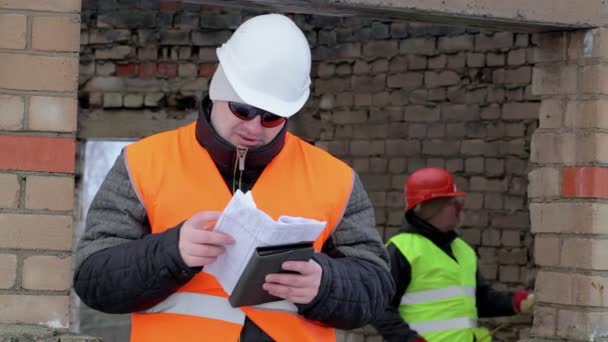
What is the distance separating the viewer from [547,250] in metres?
5.37

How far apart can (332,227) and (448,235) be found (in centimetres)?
337

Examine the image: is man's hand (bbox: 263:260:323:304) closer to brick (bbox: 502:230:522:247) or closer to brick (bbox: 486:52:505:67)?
brick (bbox: 502:230:522:247)

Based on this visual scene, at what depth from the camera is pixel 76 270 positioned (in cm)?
310

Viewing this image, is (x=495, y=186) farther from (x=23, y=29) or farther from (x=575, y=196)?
(x=23, y=29)

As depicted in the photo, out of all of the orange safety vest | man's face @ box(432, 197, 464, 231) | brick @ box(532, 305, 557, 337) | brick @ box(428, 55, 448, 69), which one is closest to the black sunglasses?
the orange safety vest

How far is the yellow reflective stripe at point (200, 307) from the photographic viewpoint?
316cm

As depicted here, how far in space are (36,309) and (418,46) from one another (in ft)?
14.3

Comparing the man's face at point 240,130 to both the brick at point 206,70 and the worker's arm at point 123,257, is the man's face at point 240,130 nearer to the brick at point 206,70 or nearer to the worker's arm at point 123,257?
the worker's arm at point 123,257

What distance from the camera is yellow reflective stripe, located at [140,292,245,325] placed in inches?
124

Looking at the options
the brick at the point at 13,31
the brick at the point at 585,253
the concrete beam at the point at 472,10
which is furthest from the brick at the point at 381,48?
the brick at the point at 13,31

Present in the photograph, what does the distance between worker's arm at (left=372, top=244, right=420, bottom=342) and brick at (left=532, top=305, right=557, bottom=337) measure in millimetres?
978

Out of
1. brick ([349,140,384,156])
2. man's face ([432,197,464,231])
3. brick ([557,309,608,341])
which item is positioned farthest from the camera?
brick ([349,140,384,156])

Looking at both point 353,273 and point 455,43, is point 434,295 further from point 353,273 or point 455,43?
point 353,273

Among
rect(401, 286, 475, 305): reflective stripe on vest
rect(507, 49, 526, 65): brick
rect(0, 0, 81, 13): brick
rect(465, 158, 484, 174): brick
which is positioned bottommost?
rect(401, 286, 475, 305): reflective stripe on vest
